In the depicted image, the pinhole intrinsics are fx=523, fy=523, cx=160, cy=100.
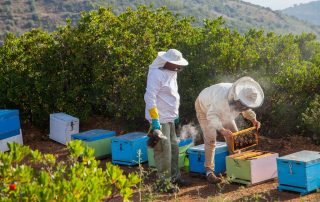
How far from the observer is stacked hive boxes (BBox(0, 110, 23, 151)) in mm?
9172

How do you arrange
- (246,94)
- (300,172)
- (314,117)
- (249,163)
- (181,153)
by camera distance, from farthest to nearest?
(314,117)
(181,153)
(249,163)
(246,94)
(300,172)

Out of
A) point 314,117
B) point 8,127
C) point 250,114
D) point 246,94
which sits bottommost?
point 8,127

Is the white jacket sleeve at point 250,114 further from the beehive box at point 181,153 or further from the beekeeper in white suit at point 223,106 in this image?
the beehive box at point 181,153

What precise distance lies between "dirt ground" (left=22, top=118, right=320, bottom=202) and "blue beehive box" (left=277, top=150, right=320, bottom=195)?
0.36 ft

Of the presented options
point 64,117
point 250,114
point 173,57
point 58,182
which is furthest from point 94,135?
point 58,182

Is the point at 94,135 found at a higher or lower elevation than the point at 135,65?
lower

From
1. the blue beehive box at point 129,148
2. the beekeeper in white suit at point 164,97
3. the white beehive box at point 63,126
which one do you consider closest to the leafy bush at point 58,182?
the beekeeper in white suit at point 164,97

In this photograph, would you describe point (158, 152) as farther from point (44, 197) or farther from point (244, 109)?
point (44, 197)

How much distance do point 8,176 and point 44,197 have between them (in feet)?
1.86

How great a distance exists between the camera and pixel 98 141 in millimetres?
8688

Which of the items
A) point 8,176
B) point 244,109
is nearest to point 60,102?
point 244,109

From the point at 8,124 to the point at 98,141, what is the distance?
180cm

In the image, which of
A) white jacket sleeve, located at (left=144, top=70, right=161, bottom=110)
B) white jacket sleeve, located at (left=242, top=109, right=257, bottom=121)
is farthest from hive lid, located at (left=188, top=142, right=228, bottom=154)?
white jacket sleeve, located at (left=144, top=70, right=161, bottom=110)

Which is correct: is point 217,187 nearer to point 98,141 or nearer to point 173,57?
Result: point 173,57
